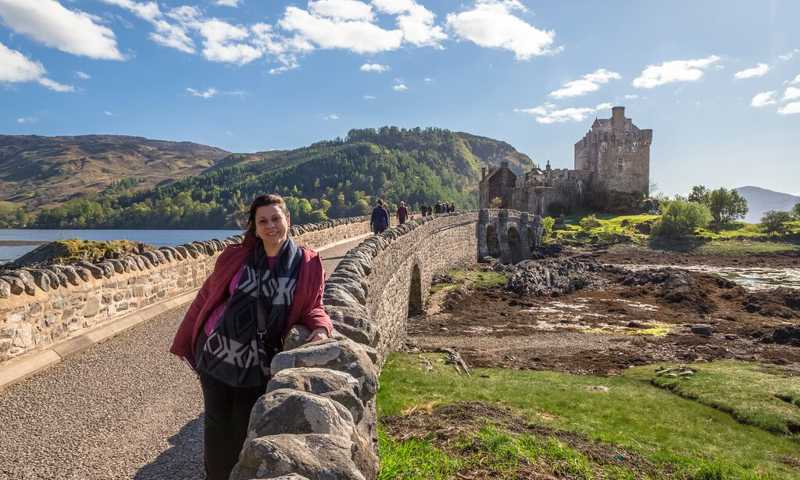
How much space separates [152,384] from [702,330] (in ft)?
73.1

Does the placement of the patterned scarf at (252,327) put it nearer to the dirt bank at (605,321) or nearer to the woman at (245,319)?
the woman at (245,319)

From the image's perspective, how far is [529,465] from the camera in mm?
6867

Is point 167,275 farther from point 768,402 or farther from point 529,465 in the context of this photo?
point 768,402

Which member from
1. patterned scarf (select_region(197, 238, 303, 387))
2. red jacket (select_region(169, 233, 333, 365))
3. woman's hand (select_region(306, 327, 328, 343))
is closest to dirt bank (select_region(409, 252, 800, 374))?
woman's hand (select_region(306, 327, 328, 343))

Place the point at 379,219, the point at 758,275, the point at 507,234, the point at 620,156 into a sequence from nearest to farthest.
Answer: the point at 379,219 < the point at 758,275 < the point at 507,234 < the point at 620,156

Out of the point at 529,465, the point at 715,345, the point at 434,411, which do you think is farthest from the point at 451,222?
the point at 529,465

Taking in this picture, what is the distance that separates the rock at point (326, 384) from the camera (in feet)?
10.1

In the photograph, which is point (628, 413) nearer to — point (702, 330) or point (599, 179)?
point (702, 330)

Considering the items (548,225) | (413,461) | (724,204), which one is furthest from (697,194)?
(413,461)

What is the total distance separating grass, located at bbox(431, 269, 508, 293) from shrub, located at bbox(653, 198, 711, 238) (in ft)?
104

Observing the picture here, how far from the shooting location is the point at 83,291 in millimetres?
8523

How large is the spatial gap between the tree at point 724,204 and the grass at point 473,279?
47118 mm

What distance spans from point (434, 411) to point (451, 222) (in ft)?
81.6

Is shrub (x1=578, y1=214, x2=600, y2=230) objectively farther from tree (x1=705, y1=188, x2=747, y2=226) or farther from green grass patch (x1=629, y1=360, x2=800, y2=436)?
green grass patch (x1=629, y1=360, x2=800, y2=436)
